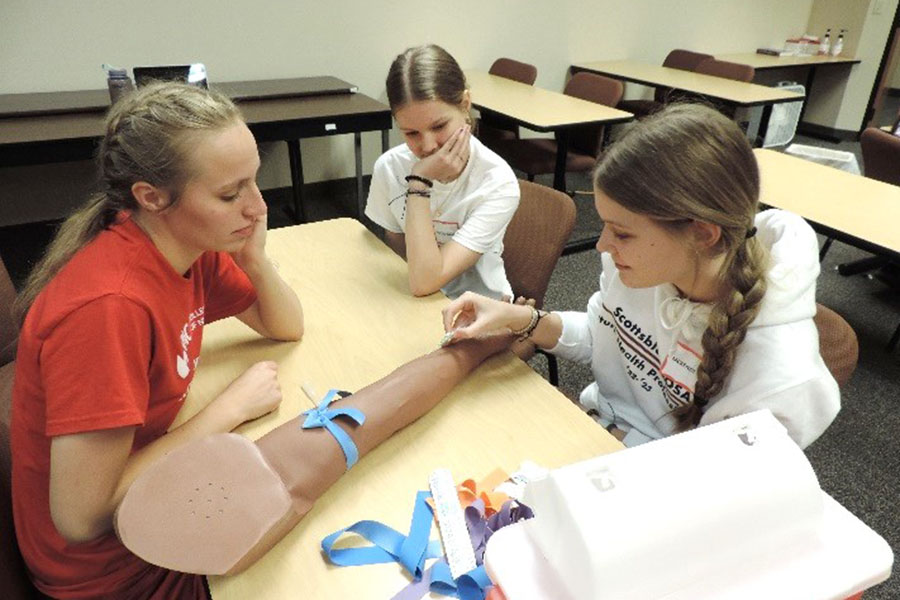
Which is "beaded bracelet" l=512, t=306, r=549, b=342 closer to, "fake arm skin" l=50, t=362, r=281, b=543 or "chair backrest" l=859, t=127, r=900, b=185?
"fake arm skin" l=50, t=362, r=281, b=543

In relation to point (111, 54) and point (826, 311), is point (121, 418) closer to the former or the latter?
point (826, 311)

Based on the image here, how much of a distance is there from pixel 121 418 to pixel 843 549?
32.6 inches

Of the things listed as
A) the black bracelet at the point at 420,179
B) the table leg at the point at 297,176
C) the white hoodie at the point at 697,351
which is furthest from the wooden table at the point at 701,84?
the white hoodie at the point at 697,351

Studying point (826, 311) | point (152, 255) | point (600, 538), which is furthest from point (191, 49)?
point (600, 538)

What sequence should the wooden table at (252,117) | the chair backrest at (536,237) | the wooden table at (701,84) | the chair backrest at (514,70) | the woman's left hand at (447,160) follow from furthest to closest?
the chair backrest at (514,70), the wooden table at (701,84), the wooden table at (252,117), the chair backrest at (536,237), the woman's left hand at (447,160)

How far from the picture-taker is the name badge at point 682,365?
1.06 m

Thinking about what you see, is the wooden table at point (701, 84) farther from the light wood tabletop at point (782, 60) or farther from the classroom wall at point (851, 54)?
the classroom wall at point (851, 54)

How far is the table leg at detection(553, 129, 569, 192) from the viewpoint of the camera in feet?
10.3

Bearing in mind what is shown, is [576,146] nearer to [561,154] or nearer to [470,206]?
[561,154]

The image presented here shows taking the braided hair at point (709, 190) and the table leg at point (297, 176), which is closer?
the braided hair at point (709, 190)

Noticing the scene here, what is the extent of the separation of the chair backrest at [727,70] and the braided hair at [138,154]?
436cm

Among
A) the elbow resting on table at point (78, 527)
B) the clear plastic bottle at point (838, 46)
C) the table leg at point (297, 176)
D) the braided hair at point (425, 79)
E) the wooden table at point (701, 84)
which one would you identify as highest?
the braided hair at point (425, 79)

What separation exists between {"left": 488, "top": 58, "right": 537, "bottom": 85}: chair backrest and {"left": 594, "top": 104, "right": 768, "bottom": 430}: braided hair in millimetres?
Answer: 3257

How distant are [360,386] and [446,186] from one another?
703 mm
